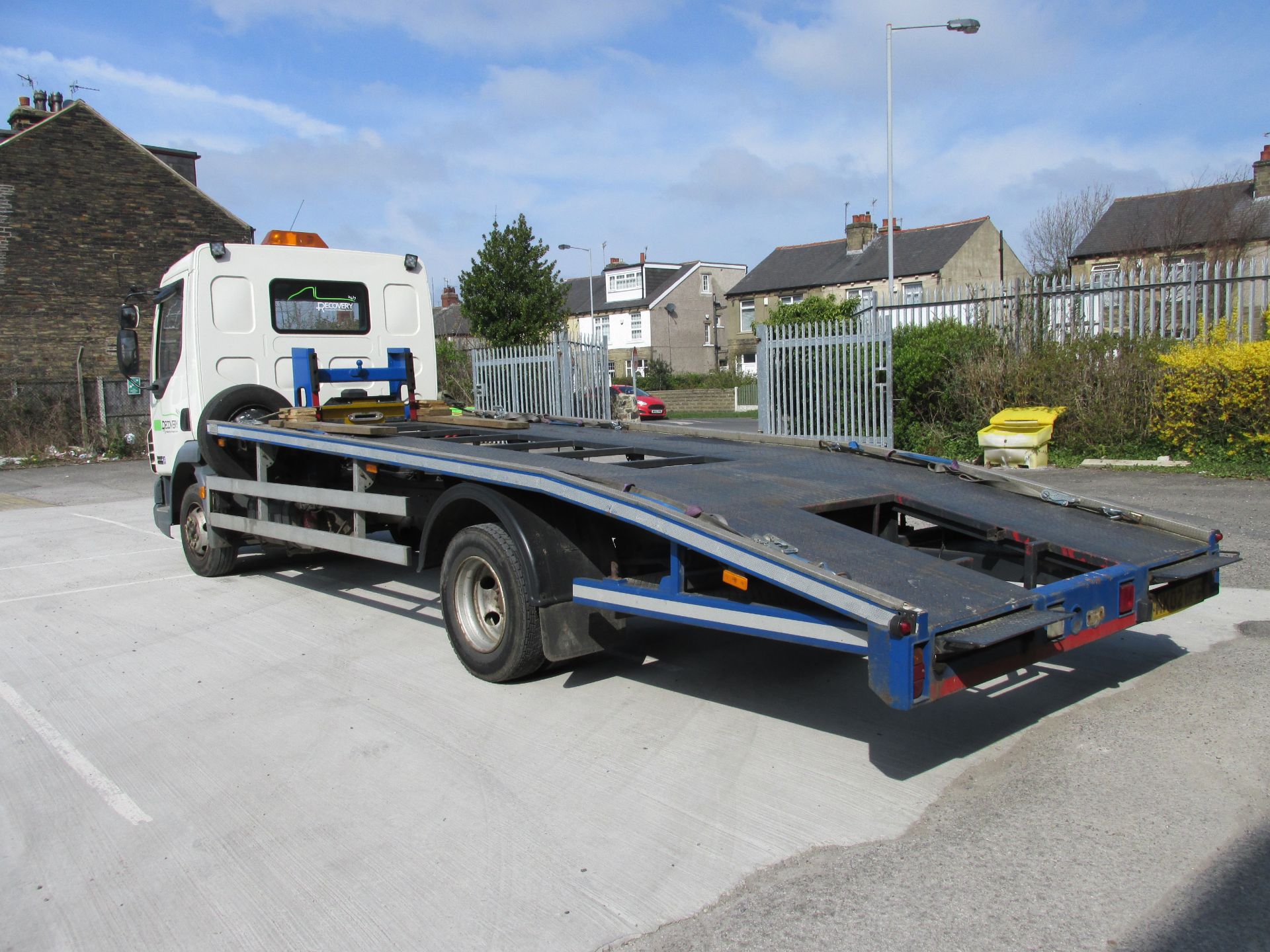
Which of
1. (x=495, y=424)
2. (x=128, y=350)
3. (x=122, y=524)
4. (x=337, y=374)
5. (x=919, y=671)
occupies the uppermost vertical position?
(x=128, y=350)

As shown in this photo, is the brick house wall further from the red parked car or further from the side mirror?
the side mirror

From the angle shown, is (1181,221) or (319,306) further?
(1181,221)

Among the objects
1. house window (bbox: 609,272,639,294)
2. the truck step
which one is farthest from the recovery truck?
house window (bbox: 609,272,639,294)

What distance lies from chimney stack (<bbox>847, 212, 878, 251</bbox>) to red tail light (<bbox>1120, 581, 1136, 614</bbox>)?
45.0 metres

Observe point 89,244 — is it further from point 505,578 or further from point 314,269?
point 505,578

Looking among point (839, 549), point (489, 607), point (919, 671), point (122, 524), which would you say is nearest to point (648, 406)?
point (122, 524)

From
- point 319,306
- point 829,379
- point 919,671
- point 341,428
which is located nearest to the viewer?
point 919,671

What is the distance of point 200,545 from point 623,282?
52935mm

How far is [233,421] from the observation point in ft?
27.0

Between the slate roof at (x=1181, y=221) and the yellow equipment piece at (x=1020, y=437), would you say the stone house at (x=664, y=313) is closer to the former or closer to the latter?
the slate roof at (x=1181, y=221)

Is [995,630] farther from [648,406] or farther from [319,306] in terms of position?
[648,406]

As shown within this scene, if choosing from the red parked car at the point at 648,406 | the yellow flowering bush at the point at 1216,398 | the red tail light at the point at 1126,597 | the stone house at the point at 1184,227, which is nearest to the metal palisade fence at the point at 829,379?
the yellow flowering bush at the point at 1216,398

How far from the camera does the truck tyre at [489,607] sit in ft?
16.8

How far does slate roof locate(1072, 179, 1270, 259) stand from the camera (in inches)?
1172
